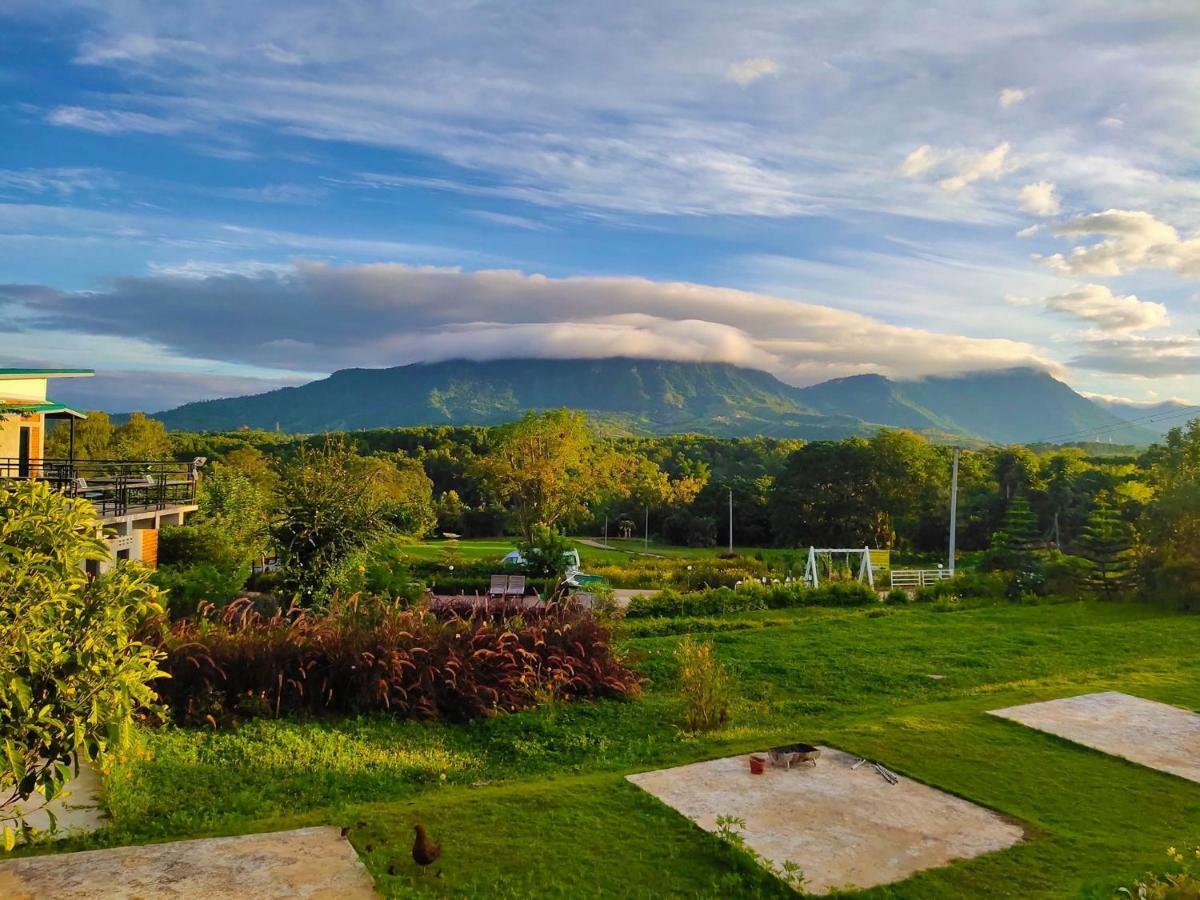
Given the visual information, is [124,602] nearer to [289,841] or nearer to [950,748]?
[289,841]

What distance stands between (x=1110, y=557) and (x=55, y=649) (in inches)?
779

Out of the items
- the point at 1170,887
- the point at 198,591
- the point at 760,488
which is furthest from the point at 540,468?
the point at 1170,887

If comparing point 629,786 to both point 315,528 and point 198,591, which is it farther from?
point 198,591

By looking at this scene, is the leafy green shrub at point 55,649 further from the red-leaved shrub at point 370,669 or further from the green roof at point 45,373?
the green roof at point 45,373

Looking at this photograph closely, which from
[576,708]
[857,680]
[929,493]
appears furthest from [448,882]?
[929,493]

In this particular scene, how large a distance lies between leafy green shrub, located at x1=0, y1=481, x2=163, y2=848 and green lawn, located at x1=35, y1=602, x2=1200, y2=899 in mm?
1457

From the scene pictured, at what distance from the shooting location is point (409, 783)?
577 cm

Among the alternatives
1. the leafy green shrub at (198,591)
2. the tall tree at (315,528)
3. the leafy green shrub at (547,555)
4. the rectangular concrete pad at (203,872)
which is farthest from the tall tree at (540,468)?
the rectangular concrete pad at (203,872)

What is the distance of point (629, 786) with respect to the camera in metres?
5.50

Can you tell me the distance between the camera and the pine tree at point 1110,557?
17.8 meters

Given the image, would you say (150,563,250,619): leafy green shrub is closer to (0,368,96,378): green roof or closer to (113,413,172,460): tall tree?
(0,368,96,378): green roof

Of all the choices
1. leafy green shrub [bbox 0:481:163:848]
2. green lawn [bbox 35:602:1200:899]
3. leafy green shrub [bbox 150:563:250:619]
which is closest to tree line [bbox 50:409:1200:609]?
leafy green shrub [bbox 150:563:250:619]

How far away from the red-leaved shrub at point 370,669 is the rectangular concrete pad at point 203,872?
2.75 meters

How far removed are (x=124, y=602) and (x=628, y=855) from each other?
8.80 feet
